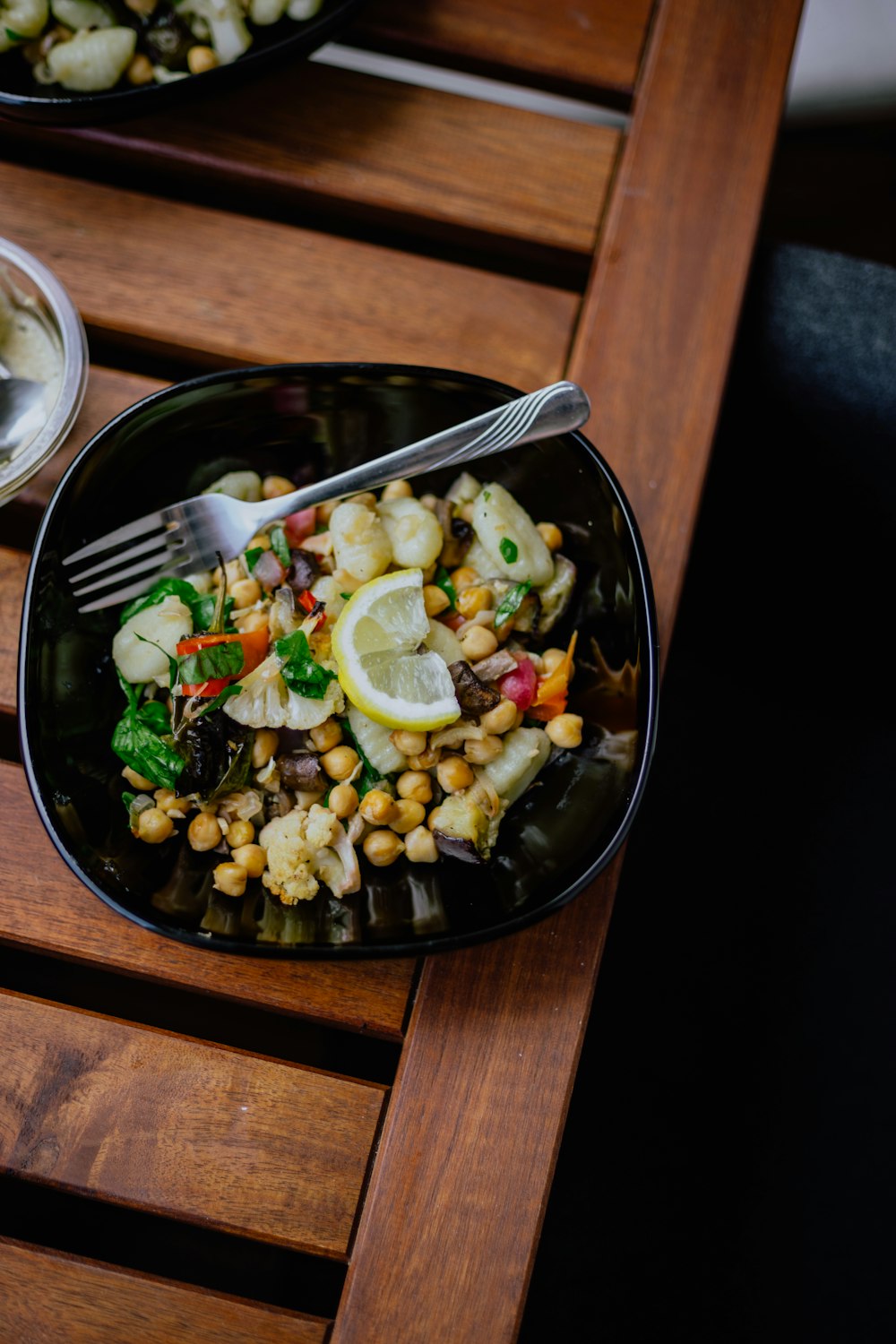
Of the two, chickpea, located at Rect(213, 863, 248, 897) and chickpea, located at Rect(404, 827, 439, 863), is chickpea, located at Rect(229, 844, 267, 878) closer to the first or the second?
chickpea, located at Rect(213, 863, 248, 897)

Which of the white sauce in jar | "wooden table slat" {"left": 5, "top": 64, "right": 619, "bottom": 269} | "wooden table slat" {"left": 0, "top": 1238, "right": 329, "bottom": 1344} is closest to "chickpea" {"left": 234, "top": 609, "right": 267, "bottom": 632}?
the white sauce in jar

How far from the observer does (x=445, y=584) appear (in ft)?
4.30

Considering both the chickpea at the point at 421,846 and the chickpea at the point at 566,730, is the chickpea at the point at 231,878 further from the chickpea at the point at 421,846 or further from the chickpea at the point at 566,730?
the chickpea at the point at 566,730

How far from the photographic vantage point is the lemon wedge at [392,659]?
1150 millimetres

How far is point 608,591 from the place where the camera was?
1.29 meters

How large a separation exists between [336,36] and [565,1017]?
55.2 inches

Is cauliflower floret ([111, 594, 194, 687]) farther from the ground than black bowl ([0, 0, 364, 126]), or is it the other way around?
black bowl ([0, 0, 364, 126])

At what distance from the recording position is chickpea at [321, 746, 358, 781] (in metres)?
1.21

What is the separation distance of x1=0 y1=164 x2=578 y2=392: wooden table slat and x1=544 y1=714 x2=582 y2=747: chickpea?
0.50m

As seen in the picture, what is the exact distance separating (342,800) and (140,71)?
1.02m

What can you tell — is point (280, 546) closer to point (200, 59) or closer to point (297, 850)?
point (297, 850)

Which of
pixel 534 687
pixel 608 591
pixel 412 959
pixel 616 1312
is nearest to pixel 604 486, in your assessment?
pixel 608 591

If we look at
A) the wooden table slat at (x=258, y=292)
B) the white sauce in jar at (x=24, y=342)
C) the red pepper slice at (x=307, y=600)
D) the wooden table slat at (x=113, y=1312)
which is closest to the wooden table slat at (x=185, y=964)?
the wooden table slat at (x=113, y=1312)

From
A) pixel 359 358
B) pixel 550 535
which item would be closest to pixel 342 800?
pixel 550 535
